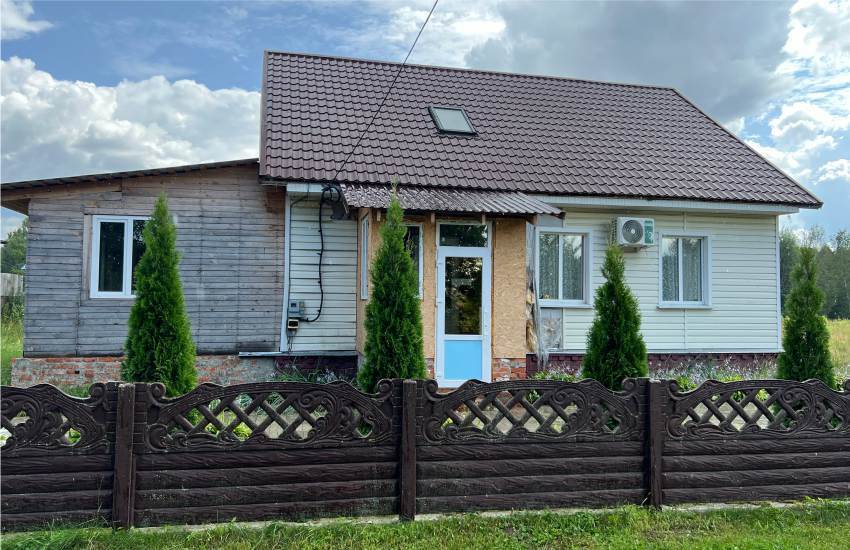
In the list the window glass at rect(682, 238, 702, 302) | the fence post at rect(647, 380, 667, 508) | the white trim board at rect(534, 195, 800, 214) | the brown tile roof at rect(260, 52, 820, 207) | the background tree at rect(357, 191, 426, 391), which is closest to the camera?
the fence post at rect(647, 380, 667, 508)

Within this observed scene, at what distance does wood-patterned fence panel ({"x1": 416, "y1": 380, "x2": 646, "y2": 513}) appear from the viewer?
169 inches

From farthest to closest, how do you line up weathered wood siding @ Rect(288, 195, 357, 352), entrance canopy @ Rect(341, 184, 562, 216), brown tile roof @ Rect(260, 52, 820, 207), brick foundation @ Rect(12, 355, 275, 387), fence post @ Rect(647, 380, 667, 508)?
brown tile roof @ Rect(260, 52, 820, 207), weathered wood siding @ Rect(288, 195, 357, 352), brick foundation @ Rect(12, 355, 275, 387), entrance canopy @ Rect(341, 184, 562, 216), fence post @ Rect(647, 380, 667, 508)

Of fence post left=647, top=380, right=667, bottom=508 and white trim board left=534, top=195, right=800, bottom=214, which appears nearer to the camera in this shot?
fence post left=647, top=380, right=667, bottom=508

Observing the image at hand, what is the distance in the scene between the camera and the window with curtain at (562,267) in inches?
424

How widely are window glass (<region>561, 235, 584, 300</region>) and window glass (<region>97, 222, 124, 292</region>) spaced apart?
7.47 metres

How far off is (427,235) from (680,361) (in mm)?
5533

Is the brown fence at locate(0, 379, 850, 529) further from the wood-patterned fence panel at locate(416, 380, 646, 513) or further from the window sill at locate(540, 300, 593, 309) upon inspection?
the window sill at locate(540, 300, 593, 309)

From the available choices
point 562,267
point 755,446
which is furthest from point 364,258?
point 755,446

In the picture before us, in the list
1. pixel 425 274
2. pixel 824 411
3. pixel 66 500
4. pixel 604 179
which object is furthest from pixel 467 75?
pixel 66 500

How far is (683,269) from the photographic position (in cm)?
1131

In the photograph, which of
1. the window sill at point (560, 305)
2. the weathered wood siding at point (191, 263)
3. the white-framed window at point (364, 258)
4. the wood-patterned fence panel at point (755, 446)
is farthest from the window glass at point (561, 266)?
the wood-patterned fence panel at point (755, 446)

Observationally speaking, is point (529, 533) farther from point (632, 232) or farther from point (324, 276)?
point (632, 232)

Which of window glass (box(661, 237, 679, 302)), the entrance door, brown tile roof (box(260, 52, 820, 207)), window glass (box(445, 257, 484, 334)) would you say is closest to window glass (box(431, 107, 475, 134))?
brown tile roof (box(260, 52, 820, 207))

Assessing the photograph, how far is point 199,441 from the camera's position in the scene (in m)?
4.03
